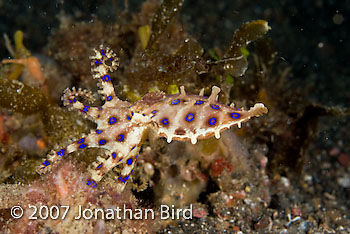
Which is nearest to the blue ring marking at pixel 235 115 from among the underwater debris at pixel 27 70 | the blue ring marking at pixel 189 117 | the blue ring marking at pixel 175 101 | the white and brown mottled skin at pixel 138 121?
the white and brown mottled skin at pixel 138 121

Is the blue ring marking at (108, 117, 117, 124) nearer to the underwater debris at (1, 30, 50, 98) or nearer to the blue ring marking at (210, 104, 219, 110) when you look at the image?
the blue ring marking at (210, 104, 219, 110)

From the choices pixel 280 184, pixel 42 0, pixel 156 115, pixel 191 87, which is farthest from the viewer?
Answer: pixel 42 0

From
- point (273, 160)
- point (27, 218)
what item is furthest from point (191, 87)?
point (27, 218)

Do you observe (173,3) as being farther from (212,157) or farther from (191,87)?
(212,157)

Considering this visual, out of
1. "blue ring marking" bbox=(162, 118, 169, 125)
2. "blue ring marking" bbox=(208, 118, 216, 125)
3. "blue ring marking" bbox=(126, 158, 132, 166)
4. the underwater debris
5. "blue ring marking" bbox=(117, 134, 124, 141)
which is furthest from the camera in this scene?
the underwater debris

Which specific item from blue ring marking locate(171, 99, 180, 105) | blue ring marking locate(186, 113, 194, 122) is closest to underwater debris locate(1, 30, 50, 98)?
blue ring marking locate(171, 99, 180, 105)

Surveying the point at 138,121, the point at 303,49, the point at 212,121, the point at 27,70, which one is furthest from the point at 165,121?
the point at 303,49

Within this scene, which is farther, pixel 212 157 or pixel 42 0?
pixel 42 0

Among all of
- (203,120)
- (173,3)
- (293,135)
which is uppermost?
(173,3)
